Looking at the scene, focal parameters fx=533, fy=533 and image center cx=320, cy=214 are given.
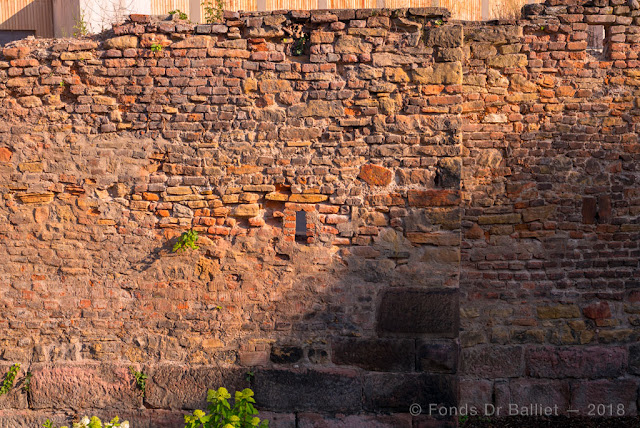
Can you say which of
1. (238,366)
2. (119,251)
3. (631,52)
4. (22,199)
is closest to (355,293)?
(238,366)

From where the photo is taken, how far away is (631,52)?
466 centimetres

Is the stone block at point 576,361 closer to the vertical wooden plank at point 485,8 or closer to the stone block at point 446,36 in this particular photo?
the stone block at point 446,36

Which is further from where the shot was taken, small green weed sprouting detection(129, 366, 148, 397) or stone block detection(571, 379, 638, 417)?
stone block detection(571, 379, 638, 417)

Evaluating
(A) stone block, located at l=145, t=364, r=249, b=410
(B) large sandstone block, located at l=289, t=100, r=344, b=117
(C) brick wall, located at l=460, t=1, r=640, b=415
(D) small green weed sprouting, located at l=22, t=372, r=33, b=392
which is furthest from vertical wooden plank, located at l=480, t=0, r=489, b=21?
(D) small green weed sprouting, located at l=22, t=372, r=33, b=392

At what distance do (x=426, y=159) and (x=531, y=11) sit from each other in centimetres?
179

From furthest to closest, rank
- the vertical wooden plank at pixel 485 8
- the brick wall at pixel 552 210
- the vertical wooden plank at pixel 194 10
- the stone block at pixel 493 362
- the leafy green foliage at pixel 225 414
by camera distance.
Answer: the vertical wooden plank at pixel 485 8, the vertical wooden plank at pixel 194 10, the stone block at pixel 493 362, the brick wall at pixel 552 210, the leafy green foliage at pixel 225 414

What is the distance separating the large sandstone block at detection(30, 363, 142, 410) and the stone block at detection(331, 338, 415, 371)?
1.65 m

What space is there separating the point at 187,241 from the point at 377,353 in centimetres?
167

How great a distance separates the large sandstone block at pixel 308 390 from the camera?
159 inches

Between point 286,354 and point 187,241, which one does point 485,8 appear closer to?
point 187,241

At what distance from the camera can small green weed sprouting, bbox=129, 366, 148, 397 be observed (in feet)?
13.5

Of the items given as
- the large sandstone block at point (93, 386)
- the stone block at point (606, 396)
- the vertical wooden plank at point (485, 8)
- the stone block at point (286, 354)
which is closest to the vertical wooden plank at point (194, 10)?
the vertical wooden plank at point (485, 8)

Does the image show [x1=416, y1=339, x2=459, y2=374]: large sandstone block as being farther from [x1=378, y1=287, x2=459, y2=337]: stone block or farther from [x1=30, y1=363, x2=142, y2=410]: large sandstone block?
[x1=30, y1=363, x2=142, y2=410]: large sandstone block

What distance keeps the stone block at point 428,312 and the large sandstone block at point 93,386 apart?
2.15 meters
